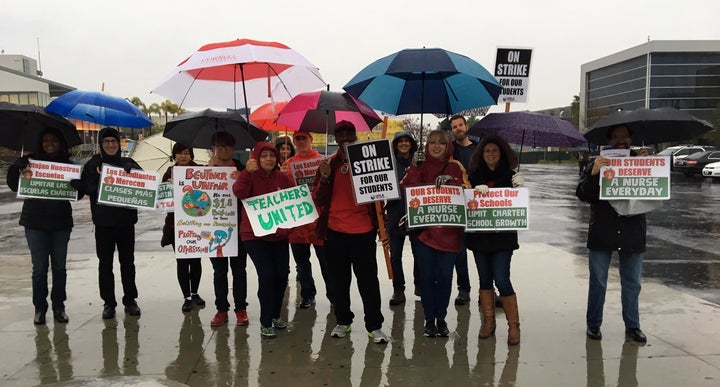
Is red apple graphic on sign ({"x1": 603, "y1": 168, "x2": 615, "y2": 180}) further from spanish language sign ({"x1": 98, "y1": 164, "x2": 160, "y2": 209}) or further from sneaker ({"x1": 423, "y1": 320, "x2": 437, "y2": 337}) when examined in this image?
spanish language sign ({"x1": 98, "y1": 164, "x2": 160, "y2": 209})

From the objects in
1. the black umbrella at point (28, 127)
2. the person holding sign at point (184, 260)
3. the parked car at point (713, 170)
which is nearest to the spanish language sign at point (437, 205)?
the person holding sign at point (184, 260)

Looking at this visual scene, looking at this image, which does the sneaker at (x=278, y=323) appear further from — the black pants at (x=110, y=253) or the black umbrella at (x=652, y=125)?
the black umbrella at (x=652, y=125)

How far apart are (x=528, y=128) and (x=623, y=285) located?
1.68 metres

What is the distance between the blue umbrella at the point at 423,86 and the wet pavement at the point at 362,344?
2165 millimetres

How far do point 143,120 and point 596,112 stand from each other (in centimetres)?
7303

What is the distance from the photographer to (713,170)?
91.8ft

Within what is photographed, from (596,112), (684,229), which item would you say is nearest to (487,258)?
(684,229)

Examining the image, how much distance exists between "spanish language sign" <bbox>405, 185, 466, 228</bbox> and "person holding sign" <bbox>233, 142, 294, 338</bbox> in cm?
118

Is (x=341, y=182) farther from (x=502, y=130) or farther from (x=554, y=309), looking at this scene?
(x=554, y=309)

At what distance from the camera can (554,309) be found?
19.5 feet

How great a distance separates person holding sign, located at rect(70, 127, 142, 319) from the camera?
545 cm

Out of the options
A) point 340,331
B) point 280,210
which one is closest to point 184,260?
point 280,210

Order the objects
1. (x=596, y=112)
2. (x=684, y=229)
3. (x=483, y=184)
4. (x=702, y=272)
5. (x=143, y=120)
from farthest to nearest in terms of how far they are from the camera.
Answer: (x=596, y=112) < (x=684, y=229) < (x=702, y=272) < (x=143, y=120) < (x=483, y=184)

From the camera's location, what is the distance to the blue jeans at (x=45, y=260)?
212 inches
